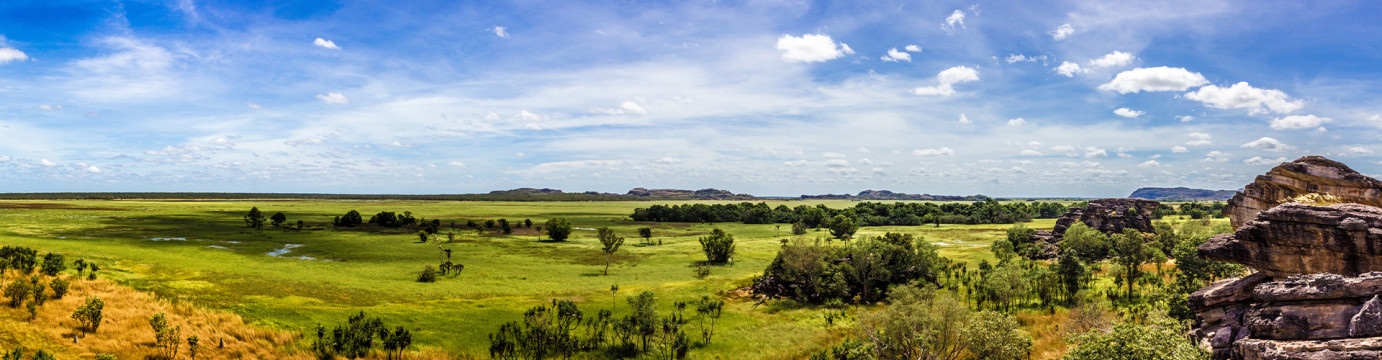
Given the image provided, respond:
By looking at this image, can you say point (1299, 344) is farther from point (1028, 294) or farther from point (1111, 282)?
point (1111, 282)

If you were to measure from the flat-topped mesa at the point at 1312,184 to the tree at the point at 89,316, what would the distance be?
8496cm

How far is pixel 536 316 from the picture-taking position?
4462 centimetres

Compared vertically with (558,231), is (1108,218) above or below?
above

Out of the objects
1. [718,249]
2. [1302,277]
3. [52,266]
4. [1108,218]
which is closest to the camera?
[1302,277]

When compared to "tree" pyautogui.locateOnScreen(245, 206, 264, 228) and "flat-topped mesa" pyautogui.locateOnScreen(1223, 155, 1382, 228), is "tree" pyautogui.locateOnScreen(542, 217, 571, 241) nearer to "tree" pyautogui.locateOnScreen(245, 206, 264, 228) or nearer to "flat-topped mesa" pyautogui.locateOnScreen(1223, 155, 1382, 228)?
"tree" pyautogui.locateOnScreen(245, 206, 264, 228)

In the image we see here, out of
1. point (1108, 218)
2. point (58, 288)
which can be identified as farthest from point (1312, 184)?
point (1108, 218)

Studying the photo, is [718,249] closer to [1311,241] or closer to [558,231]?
[558,231]

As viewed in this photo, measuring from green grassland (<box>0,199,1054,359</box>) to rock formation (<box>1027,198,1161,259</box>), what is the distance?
50.5 ft

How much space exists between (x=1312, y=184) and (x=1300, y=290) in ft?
51.8

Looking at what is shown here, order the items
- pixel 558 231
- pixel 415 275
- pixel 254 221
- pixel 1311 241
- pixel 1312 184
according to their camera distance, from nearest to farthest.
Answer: pixel 1311 241
pixel 1312 184
pixel 415 275
pixel 558 231
pixel 254 221

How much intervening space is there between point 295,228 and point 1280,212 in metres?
172

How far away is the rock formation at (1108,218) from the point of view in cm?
11884

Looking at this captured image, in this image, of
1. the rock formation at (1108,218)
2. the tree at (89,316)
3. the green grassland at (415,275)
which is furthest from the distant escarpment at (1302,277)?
the rock formation at (1108,218)

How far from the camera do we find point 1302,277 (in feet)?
88.8
